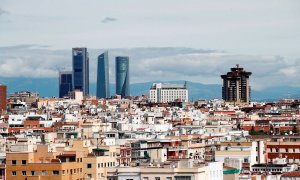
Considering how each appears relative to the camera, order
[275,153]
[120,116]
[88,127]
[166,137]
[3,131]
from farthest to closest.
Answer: [120,116], [3,131], [88,127], [166,137], [275,153]

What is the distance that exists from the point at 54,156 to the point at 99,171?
2805 mm

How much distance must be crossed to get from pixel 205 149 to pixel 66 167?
111ft

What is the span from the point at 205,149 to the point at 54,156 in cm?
3035

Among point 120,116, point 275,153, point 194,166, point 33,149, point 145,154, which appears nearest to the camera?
point 194,166

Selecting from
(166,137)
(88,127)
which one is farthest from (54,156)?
(88,127)

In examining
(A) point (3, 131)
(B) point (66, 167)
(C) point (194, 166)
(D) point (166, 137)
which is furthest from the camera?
(A) point (3, 131)

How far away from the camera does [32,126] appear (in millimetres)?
148875

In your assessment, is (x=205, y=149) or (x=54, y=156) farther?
(x=205, y=149)

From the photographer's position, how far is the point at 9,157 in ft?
247

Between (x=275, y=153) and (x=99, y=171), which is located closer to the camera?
(x=99, y=171)

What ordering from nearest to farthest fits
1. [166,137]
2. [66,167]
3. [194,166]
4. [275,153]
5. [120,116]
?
[194,166] < [66,167] < [275,153] < [166,137] < [120,116]

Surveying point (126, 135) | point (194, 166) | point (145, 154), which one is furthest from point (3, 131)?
point (194, 166)

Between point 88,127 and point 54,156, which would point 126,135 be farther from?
point 54,156

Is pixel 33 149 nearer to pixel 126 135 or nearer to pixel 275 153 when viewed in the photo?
pixel 275 153
